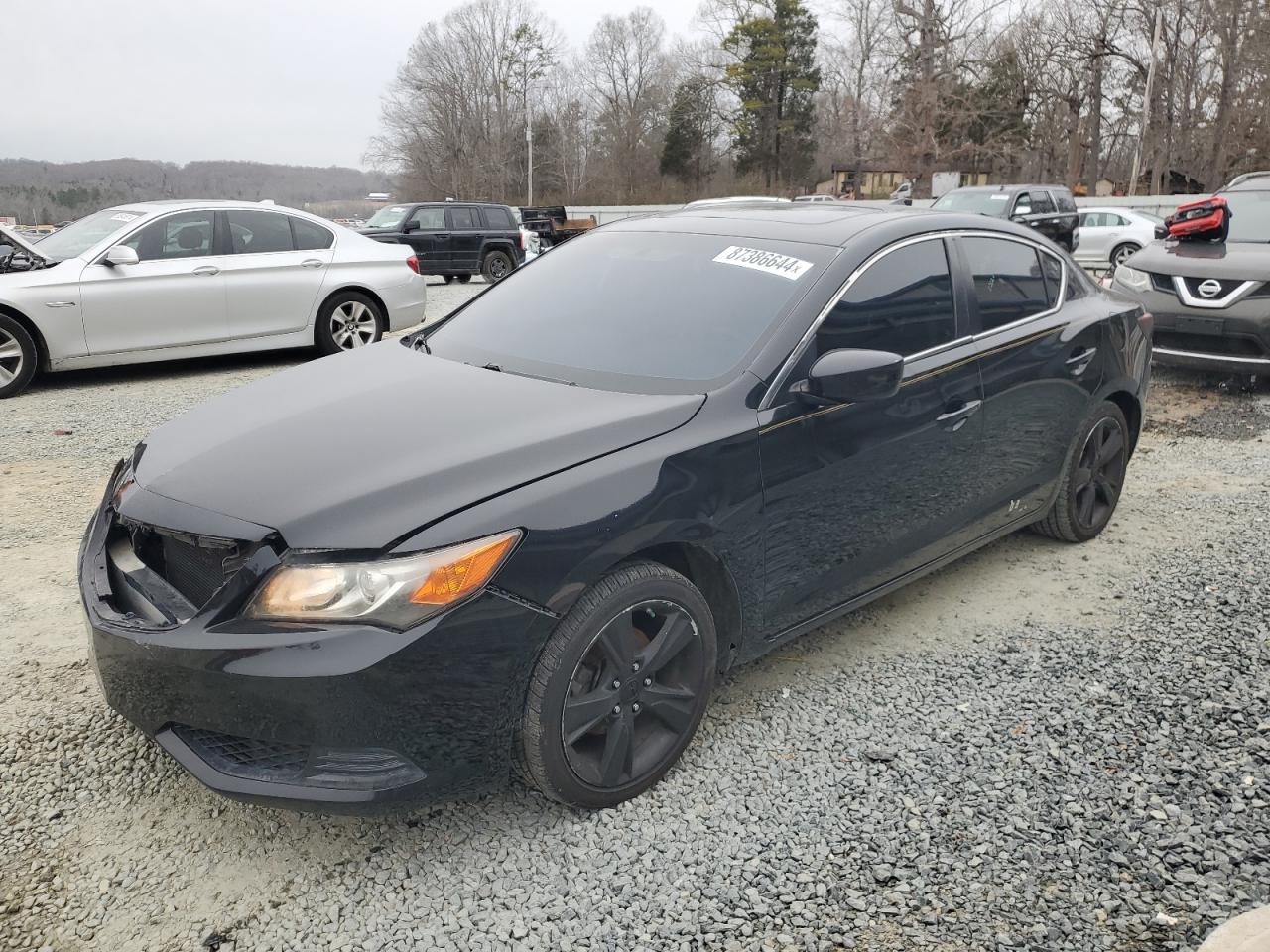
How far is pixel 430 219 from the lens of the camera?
19922mm

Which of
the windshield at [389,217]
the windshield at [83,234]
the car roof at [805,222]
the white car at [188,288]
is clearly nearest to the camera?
the car roof at [805,222]

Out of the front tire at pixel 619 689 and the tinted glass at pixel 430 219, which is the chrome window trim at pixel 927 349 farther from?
the tinted glass at pixel 430 219

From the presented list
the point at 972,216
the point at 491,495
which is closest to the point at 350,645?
the point at 491,495

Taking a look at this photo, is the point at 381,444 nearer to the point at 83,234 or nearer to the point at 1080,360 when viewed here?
the point at 1080,360

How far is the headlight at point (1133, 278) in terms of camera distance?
324 inches

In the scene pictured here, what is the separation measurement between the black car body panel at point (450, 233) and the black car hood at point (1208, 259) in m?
13.6

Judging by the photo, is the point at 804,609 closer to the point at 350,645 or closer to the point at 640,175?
the point at 350,645

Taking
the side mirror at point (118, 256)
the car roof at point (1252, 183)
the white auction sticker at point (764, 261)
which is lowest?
the white auction sticker at point (764, 261)

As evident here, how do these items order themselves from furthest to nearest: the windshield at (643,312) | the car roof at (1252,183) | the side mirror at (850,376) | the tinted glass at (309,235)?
the tinted glass at (309,235) < the car roof at (1252,183) < the windshield at (643,312) < the side mirror at (850,376)

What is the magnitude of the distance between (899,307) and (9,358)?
7598 millimetres

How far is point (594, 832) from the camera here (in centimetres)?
259

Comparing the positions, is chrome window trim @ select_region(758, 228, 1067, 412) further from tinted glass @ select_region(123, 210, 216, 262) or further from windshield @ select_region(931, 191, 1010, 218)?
windshield @ select_region(931, 191, 1010, 218)

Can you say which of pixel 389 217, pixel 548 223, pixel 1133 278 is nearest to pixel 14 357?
pixel 1133 278

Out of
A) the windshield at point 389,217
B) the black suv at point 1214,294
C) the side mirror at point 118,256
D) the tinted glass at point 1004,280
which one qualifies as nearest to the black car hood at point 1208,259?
the black suv at point 1214,294
